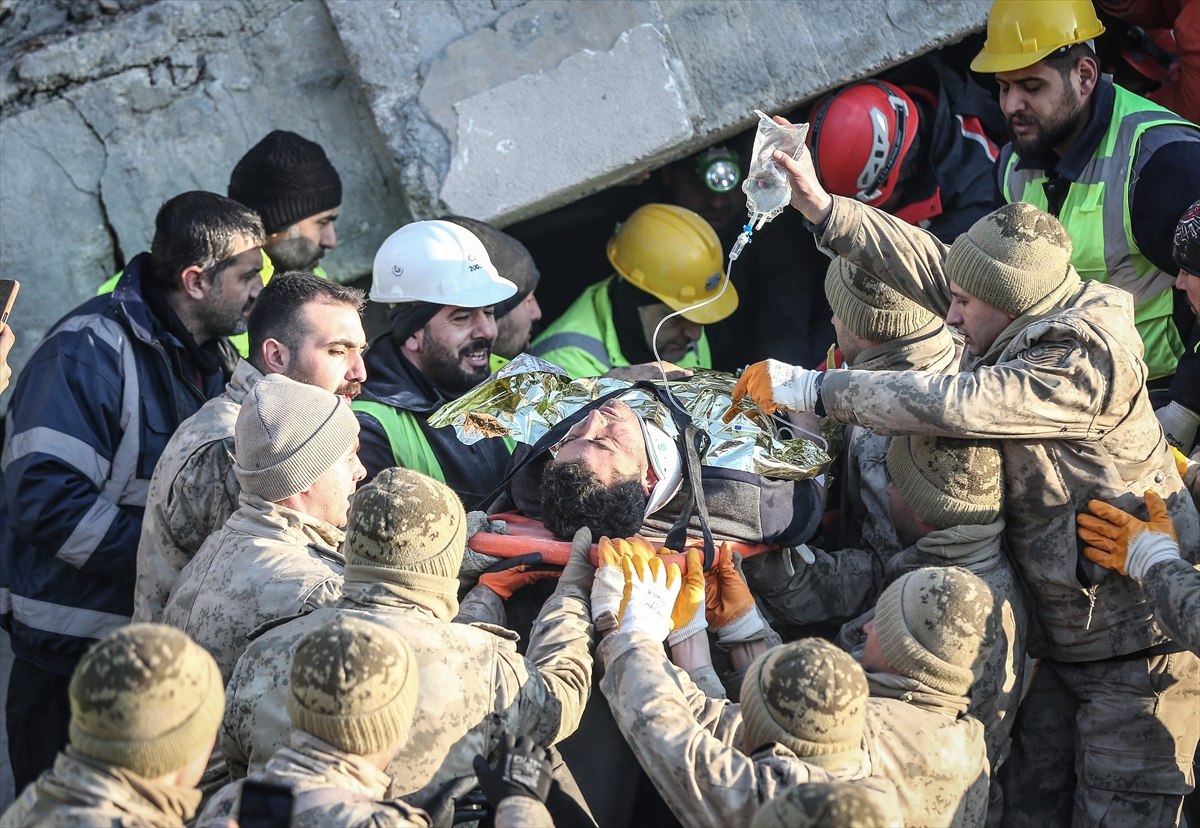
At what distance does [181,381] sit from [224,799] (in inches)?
88.5

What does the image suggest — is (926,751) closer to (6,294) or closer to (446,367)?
(446,367)

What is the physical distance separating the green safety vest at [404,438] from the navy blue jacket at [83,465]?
0.61 m

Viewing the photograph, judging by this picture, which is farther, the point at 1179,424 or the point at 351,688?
the point at 1179,424

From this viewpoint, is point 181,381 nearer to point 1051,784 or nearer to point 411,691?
point 411,691

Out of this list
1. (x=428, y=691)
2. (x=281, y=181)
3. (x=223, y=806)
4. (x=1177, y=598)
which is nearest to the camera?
(x=223, y=806)

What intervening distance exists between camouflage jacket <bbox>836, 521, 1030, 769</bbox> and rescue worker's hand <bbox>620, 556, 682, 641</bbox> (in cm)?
56

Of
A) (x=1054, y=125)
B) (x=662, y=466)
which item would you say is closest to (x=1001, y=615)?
(x=662, y=466)

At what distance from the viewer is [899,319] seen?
14.0ft

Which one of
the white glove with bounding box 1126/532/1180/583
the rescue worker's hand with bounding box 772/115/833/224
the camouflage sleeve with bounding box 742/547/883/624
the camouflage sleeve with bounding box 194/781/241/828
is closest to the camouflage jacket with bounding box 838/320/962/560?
the camouflage sleeve with bounding box 742/547/883/624

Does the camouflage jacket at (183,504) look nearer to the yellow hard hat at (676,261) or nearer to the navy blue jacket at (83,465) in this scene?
the navy blue jacket at (83,465)

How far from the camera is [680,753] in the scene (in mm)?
2990

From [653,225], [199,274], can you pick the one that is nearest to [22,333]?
[199,274]

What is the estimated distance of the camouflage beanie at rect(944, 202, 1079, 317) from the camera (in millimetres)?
3719

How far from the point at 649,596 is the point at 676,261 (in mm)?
2657
